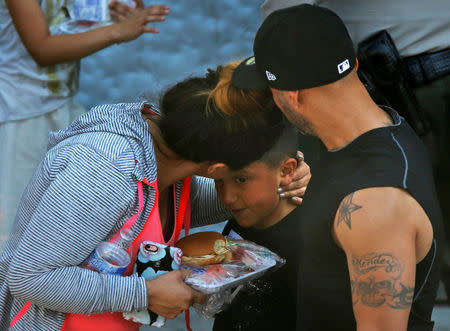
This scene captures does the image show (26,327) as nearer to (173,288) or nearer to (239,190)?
(173,288)

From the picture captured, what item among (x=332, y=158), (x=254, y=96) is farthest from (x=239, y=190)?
(x=332, y=158)

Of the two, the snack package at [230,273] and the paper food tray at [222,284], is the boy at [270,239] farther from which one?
the paper food tray at [222,284]

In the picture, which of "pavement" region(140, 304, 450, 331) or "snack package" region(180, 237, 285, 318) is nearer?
"snack package" region(180, 237, 285, 318)

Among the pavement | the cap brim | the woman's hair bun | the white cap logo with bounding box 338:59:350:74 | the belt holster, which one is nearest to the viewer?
the white cap logo with bounding box 338:59:350:74

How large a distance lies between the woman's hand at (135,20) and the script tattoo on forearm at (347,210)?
1832 mm

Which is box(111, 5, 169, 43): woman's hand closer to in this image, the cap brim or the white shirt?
the white shirt

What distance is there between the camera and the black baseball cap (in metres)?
1.62

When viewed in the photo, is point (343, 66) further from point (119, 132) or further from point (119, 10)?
point (119, 10)

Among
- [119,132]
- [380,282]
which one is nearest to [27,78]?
[119,132]

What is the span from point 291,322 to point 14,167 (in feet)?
5.33

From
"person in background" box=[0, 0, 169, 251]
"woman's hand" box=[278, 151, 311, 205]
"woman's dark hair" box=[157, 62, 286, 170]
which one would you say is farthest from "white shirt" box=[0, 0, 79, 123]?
"woman's hand" box=[278, 151, 311, 205]

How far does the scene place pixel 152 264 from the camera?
1.97 metres

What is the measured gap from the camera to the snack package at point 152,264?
1.95 m

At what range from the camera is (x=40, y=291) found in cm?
180
